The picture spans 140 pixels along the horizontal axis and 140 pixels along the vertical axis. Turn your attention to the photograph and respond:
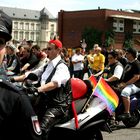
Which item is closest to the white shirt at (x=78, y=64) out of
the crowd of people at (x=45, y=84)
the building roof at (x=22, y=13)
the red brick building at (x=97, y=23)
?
the crowd of people at (x=45, y=84)

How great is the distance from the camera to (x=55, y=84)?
17.0 ft

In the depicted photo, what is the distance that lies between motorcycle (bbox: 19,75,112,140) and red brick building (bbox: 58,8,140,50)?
5539cm

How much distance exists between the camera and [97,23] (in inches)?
2456

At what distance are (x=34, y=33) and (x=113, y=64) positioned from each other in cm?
17001

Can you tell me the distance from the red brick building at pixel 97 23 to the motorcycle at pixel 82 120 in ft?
182

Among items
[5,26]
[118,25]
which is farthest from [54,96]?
[118,25]

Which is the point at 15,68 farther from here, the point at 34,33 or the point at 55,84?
the point at 34,33

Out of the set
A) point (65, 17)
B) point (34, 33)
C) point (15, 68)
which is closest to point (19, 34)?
point (34, 33)

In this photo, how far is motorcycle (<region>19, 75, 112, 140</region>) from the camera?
5.34 m

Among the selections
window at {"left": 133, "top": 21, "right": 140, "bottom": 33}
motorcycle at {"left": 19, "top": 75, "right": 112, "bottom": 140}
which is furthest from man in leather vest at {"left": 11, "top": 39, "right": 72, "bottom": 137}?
window at {"left": 133, "top": 21, "right": 140, "bottom": 33}

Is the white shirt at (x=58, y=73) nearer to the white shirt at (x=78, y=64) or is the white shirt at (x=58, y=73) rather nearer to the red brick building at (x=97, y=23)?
the white shirt at (x=78, y=64)

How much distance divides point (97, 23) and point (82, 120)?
189 feet

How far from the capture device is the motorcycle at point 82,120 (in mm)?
5336

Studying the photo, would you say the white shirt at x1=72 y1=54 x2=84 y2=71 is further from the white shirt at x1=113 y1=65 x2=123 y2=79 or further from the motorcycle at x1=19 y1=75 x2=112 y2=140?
the motorcycle at x1=19 y1=75 x2=112 y2=140
